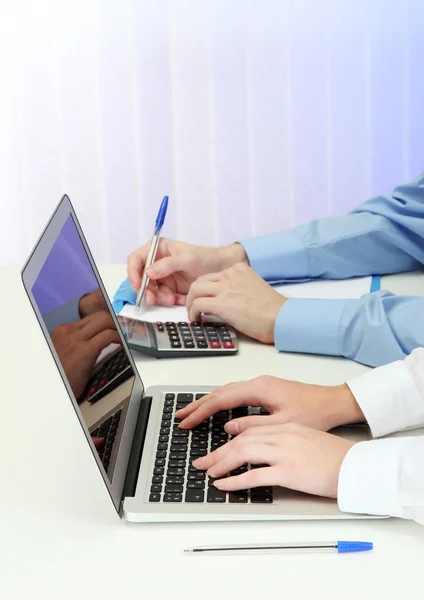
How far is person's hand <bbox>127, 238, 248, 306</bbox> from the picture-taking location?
1.38 m

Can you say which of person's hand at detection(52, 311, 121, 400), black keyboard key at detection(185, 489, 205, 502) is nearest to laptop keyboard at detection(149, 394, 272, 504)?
black keyboard key at detection(185, 489, 205, 502)

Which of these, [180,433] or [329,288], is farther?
[329,288]

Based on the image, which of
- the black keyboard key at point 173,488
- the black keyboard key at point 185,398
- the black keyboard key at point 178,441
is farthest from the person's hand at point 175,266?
the black keyboard key at point 173,488

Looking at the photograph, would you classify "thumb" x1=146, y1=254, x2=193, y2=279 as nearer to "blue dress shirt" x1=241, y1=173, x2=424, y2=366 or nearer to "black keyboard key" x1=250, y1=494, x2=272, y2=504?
"blue dress shirt" x1=241, y1=173, x2=424, y2=366

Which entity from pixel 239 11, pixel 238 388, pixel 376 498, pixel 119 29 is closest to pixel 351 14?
pixel 239 11

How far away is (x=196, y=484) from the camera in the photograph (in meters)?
0.83

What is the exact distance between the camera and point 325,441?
85cm

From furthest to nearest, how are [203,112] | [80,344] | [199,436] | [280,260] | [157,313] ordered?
[203,112] → [280,260] → [157,313] → [199,436] → [80,344]

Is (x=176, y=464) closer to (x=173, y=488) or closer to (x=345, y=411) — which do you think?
(x=173, y=488)

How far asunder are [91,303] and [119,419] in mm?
128

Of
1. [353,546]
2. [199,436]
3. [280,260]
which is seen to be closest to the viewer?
[353,546]

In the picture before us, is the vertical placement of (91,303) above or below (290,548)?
above

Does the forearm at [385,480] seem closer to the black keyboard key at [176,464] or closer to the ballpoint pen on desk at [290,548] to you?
the ballpoint pen on desk at [290,548]

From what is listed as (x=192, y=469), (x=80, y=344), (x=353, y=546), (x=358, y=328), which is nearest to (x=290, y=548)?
(x=353, y=546)
